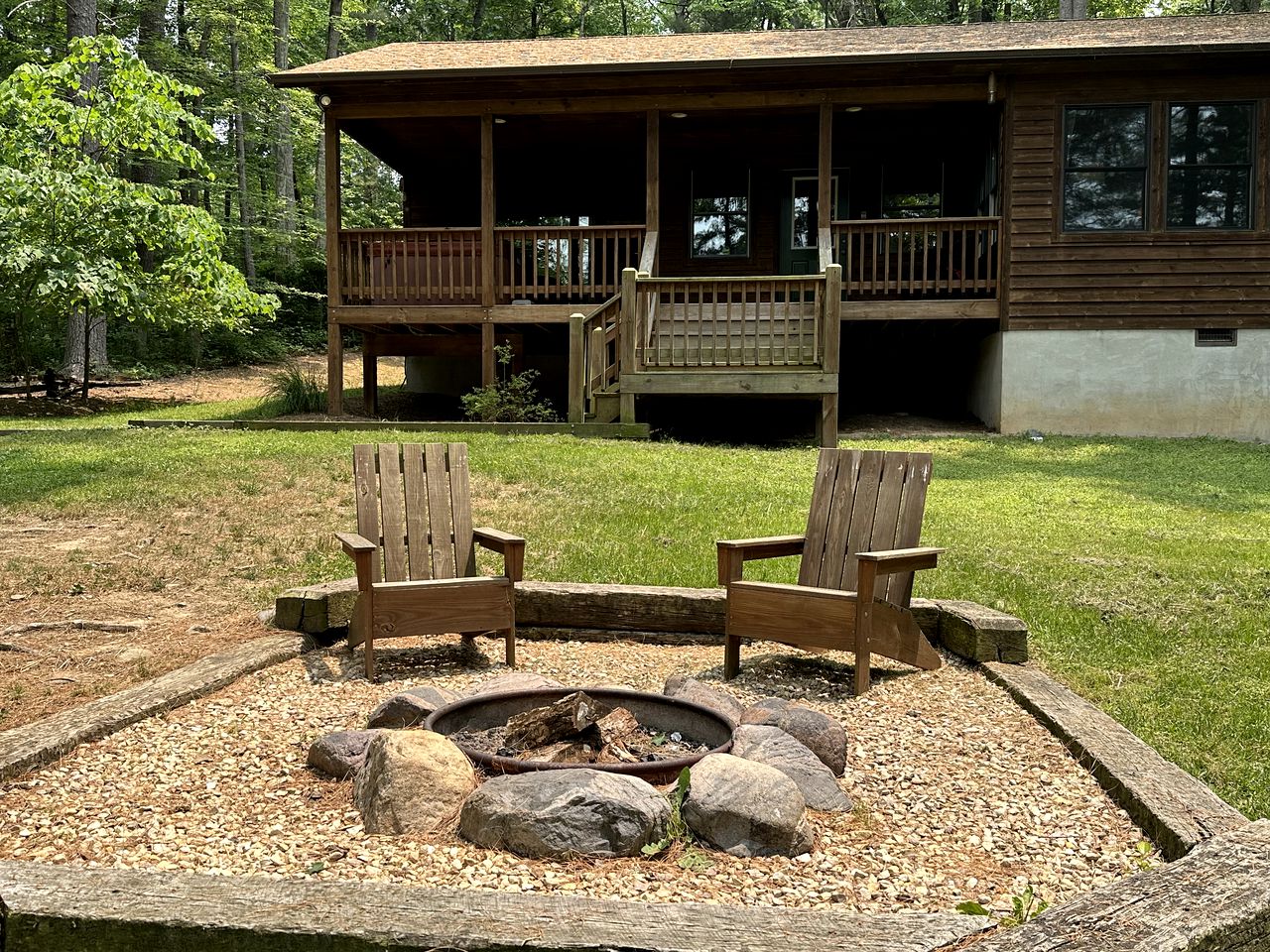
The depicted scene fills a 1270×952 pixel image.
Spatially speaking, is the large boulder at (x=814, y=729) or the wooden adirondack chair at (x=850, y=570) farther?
the wooden adirondack chair at (x=850, y=570)

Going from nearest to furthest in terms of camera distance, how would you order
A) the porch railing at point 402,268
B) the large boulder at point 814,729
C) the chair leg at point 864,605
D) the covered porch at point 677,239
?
the large boulder at point 814,729
the chair leg at point 864,605
the covered porch at point 677,239
the porch railing at point 402,268

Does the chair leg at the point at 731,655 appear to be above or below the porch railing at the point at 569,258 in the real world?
below

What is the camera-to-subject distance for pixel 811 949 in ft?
6.89

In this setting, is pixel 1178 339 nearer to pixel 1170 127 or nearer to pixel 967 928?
pixel 1170 127

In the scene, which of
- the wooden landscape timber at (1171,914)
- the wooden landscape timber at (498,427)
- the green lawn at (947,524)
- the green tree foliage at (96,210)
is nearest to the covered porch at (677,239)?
the wooden landscape timber at (498,427)

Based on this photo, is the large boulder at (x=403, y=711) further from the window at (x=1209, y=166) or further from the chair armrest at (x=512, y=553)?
the window at (x=1209, y=166)

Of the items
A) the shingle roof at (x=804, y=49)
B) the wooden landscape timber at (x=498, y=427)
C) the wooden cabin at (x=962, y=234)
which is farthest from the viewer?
the shingle roof at (x=804, y=49)

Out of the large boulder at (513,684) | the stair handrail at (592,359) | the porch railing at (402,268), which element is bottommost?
the large boulder at (513,684)

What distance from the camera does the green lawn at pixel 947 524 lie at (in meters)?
4.63

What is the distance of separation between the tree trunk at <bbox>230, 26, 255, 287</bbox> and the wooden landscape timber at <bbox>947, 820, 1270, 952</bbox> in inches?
1000

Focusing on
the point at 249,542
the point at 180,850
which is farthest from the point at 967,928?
the point at 249,542

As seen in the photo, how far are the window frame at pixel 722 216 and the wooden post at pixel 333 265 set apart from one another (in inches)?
231

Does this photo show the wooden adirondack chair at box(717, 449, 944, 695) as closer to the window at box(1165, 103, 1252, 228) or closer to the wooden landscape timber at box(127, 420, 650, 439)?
the wooden landscape timber at box(127, 420, 650, 439)

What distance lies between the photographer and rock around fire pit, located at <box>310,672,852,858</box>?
284 centimetres
